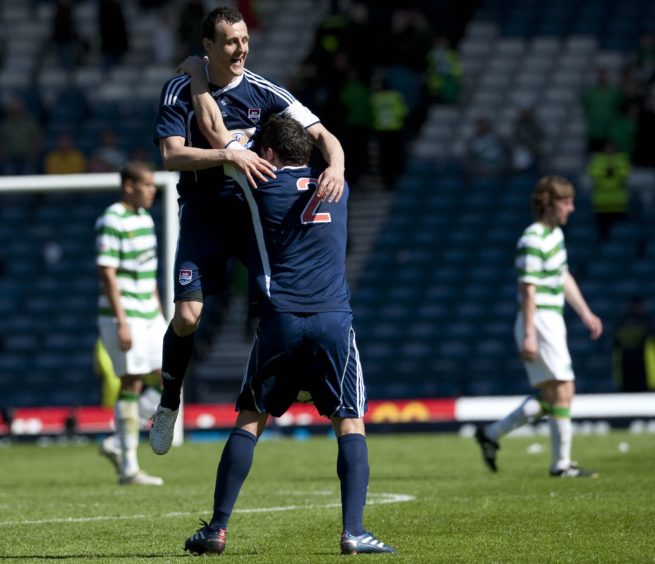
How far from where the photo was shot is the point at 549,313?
10.6 m

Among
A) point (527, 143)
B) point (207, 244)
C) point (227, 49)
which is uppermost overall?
point (227, 49)

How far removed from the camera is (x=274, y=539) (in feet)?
23.2

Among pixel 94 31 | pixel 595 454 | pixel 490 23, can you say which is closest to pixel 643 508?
pixel 595 454

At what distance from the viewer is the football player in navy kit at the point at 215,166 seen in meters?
7.02

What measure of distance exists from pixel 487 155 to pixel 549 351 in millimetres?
11655

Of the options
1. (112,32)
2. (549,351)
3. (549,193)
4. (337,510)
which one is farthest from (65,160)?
(337,510)

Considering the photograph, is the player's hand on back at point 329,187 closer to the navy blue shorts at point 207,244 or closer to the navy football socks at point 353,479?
the navy blue shorts at point 207,244

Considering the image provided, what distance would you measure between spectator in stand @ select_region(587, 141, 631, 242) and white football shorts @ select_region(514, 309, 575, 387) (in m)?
10.0

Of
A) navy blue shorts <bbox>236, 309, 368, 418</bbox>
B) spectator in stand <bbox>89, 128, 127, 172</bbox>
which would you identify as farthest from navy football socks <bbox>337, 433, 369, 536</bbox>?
spectator in stand <bbox>89, 128, 127, 172</bbox>

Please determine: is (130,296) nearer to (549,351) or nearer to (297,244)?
(549,351)

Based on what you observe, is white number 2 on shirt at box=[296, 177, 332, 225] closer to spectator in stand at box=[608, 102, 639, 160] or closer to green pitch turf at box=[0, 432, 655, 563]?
green pitch turf at box=[0, 432, 655, 563]

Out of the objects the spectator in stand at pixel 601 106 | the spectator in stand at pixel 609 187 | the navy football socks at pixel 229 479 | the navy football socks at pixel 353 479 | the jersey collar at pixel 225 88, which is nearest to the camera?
the navy football socks at pixel 353 479

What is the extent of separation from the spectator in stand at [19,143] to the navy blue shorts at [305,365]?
17.5m

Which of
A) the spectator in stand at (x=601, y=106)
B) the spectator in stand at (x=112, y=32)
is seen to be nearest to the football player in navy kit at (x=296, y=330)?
the spectator in stand at (x=601, y=106)
